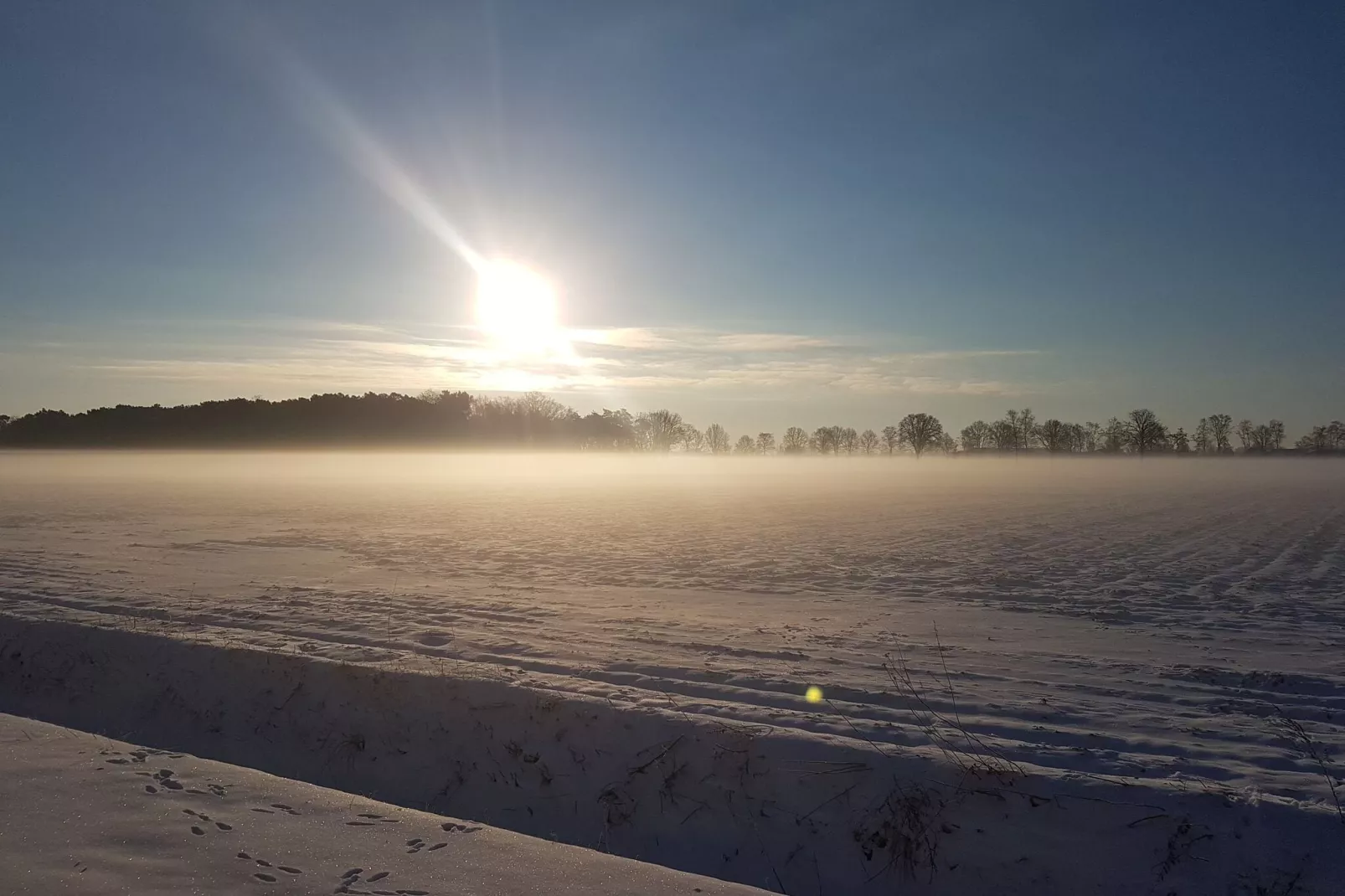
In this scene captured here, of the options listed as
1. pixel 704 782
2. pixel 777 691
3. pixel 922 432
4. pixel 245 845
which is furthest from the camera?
pixel 922 432

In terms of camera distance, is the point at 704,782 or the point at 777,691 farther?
the point at 777,691

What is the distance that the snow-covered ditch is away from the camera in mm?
6062

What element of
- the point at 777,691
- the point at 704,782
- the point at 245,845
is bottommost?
the point at 704,782

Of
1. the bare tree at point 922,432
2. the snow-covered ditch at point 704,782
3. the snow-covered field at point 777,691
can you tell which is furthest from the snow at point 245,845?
the bare tree at point 922,432

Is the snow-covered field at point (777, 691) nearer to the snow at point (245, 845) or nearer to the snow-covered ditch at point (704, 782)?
the snow-covered ditch at point (704, 782)

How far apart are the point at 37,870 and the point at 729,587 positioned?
1218 centimetres

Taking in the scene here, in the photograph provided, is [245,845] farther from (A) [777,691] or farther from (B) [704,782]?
(A) [777,691]

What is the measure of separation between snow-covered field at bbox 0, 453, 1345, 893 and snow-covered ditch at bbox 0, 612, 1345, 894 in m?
0.02

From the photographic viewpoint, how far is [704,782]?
24.8 feet

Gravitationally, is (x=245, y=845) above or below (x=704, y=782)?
above

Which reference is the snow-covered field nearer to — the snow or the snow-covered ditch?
the snow-covered ditch

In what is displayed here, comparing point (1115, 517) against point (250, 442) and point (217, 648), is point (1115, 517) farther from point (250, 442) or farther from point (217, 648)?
point (250, 442)

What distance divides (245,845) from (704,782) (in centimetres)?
386

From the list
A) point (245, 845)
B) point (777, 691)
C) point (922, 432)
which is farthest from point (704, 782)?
point (922, 432)
